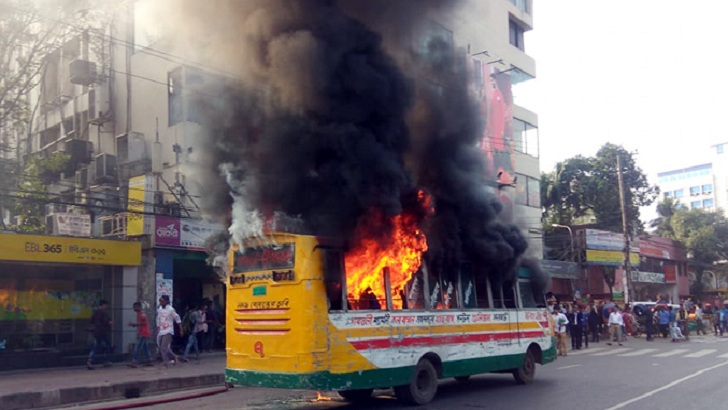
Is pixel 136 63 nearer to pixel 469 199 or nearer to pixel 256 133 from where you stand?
pixel 256 133

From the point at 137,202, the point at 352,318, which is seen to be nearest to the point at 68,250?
the point at 137,202

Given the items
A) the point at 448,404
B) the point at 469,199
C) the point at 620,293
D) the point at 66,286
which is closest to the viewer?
the point at 448,404

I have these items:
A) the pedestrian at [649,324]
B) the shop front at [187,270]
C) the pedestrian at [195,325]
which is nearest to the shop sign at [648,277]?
the pedestrian at [649,324]

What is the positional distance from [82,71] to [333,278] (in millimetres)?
17405

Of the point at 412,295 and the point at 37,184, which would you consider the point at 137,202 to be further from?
the point at 412,295

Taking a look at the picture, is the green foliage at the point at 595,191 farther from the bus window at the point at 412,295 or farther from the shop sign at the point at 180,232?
the bus window at the point at 412,295

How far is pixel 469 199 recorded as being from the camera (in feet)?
39.4

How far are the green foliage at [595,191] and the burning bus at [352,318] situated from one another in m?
35.6

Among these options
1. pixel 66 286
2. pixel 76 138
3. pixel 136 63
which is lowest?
pixel 66 286

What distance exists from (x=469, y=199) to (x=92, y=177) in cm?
1526

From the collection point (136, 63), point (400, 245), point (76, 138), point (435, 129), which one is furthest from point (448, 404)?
point (76, 138)

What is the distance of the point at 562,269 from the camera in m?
33.0

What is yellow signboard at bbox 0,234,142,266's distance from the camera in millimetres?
15094

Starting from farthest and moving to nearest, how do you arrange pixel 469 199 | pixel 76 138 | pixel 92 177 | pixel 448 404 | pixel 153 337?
1. pixel 76 138
2. pixel 92 177
3. pixel 153 337
4. pixel 469 199
5. pixel 448 404
